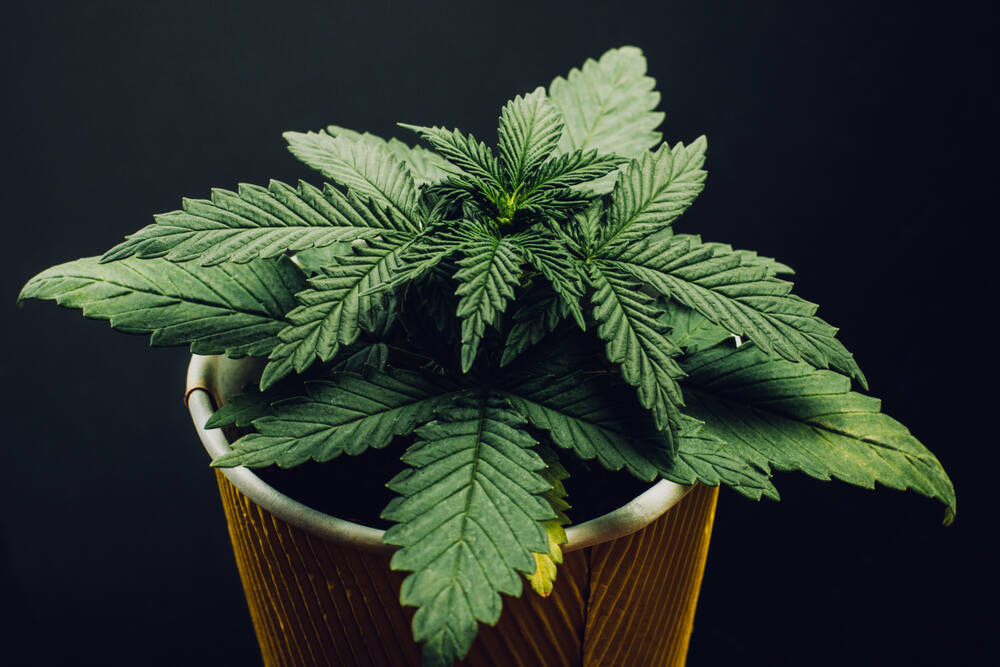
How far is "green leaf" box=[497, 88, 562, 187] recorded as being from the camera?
24.8 inches

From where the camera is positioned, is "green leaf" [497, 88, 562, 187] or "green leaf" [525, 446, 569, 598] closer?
"green leaf" [525, 446, 569, 598]

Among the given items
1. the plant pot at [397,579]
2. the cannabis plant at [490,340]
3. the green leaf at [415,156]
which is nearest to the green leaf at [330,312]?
the cannabis plant at [490,340]

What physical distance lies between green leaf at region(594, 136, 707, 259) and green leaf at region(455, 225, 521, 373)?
0.26 feet

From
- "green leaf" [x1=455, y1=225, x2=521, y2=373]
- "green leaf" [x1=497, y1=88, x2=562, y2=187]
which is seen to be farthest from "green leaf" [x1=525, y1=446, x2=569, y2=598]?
"green leaf" [x1=497, y1=88, x2=562, y2=187]

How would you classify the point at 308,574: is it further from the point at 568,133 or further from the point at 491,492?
the point at 568,133

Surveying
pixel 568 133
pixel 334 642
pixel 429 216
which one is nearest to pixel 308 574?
pixel 334 642

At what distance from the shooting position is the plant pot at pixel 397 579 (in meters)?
0.58

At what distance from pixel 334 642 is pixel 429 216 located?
13.0 inches

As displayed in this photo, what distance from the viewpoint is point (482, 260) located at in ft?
1.79

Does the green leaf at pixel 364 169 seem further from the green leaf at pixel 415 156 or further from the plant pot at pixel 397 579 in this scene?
the plant pot at pixel 397 579

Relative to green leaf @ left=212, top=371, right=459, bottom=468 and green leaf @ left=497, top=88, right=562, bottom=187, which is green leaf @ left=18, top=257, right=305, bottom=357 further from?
green leaf @ left=497, top=88, right=562, bottom=187

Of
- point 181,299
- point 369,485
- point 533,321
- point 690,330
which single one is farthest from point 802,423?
point 181,299

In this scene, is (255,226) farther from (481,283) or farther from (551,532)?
(551,532)

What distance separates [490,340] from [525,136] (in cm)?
16
